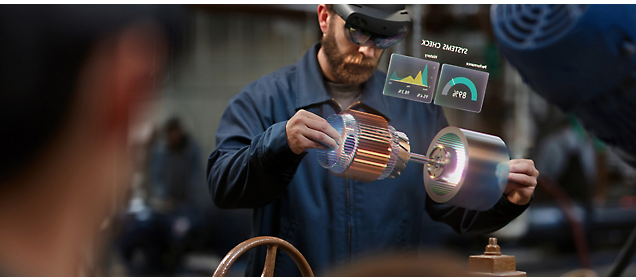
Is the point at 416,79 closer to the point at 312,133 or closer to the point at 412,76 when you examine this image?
the point at 412,76

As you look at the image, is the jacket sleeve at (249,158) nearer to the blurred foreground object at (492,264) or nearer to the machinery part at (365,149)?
the machinery part at (365,149)

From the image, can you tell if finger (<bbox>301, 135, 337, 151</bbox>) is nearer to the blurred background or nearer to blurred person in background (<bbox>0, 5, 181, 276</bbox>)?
the blurred background

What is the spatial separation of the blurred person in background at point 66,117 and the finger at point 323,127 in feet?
3.44

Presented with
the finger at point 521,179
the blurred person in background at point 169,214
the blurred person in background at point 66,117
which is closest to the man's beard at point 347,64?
the finger at point 521,179

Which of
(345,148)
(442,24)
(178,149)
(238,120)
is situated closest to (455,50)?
(442,24)

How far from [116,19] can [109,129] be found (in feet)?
1.29

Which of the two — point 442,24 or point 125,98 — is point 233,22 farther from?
point 442,24

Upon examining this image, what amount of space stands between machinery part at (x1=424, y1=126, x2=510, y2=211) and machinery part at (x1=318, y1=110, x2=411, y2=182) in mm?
61

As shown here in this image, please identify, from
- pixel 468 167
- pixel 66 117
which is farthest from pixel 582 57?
pixel 66 117

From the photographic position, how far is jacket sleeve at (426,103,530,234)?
88 cm

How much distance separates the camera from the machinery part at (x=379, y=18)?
0.80m

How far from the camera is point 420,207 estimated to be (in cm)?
103

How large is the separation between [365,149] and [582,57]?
336 mm

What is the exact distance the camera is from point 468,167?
71 centimetres
